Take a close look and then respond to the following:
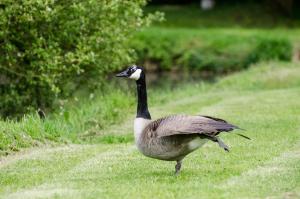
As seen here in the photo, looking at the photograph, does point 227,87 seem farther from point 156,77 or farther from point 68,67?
point 156,77

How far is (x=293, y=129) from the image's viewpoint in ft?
50.0

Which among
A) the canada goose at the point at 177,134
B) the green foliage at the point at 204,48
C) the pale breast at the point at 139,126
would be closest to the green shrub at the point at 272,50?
the green foliage at the point at 204,48

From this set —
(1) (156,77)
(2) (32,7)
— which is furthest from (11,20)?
(1) (156,77)

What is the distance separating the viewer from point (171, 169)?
38.2 feet

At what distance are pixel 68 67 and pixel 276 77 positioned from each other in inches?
349

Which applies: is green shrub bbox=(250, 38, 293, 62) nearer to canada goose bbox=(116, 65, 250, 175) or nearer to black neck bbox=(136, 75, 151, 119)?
black neck bbox=(136, 75, 151, 119)

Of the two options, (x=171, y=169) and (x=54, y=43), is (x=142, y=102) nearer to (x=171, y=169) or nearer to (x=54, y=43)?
(x=171, y=169)

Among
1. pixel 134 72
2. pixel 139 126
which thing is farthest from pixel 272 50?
pixel 139 126

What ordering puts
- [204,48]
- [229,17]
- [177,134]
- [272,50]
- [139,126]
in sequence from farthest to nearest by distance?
[229,17] → [204,48] → [272,50] → [139,126] → [177,134]

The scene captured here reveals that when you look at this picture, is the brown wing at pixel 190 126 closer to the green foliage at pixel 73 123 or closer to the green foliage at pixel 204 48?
the green foliage at pixel 73 123

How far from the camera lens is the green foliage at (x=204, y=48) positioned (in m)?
36.7

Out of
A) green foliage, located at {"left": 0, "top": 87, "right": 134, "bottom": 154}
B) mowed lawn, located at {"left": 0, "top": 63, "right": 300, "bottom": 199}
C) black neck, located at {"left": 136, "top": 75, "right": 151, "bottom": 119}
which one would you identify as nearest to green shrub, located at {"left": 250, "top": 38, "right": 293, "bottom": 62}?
green foliage, located at {"left": 0, "top": 87, "right": 134, "bottom": 154}

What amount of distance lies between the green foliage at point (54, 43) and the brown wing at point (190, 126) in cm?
725

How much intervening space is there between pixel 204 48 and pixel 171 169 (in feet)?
89.0
